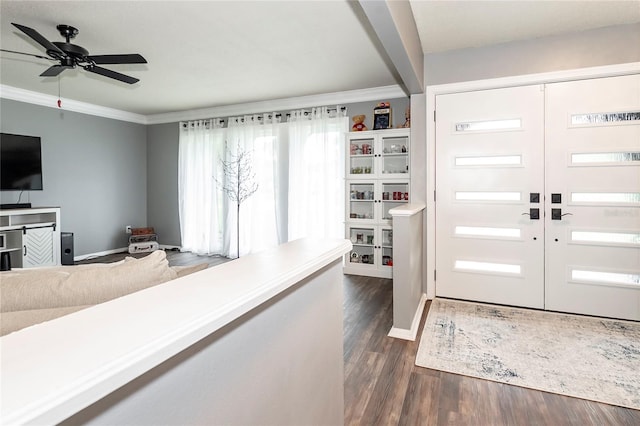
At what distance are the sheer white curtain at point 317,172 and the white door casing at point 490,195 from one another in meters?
1.74

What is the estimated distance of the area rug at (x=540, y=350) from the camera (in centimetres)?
211

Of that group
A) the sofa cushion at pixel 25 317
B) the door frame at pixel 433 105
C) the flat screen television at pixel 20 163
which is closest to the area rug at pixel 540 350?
the door frame at pixel 433 105

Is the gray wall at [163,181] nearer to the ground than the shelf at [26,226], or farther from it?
farther from it

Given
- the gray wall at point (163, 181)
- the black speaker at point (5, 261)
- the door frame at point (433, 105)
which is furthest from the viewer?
the gray wall at point (163, 181)

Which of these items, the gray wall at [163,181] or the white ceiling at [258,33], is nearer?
the white ceiling at [258,33]

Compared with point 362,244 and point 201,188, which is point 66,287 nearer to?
point 362,244

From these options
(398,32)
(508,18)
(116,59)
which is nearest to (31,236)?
(116,59)

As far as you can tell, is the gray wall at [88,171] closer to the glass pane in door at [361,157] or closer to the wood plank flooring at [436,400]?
the glass pane in door at [361,157]

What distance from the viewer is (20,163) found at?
4793 mm

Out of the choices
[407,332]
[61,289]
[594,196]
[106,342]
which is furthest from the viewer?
[594,196]

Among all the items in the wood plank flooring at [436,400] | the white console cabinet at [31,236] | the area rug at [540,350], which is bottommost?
the wood plank flooring at [436,400]

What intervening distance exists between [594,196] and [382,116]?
253 cm

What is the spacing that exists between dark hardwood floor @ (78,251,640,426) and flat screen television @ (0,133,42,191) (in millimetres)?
5084

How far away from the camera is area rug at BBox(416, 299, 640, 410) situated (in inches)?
82.9
